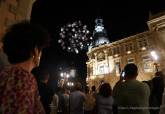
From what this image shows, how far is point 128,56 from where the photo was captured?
44344 millimetres

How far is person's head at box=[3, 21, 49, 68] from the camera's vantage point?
2070mm

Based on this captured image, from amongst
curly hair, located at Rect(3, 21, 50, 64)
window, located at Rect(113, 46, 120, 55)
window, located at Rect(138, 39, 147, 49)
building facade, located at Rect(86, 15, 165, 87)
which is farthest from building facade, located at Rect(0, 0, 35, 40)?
window, located at Rect(113, 46, 120, 55)

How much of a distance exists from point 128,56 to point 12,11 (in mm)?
40521

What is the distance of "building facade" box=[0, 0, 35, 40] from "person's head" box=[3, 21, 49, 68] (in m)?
3.03

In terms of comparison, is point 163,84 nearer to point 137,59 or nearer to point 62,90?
point 62,90

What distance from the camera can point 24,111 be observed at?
5.72ft

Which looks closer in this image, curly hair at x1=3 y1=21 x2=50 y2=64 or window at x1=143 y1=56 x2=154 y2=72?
curly hair at x1=3 y1=21 x2=50 y2=64

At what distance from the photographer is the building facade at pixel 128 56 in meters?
37.0

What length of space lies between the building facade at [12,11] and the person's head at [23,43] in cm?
303

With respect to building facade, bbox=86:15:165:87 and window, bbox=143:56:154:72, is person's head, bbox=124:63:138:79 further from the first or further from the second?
window, bbox=143:56:154:72

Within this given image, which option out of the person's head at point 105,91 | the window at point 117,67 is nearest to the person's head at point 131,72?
the person's head at point 105,91

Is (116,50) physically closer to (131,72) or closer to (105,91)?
(105,91)

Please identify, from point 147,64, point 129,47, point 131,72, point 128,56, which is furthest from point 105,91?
point 129,47

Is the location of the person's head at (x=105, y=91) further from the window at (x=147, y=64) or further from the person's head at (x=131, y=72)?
the window at (x=147, y=64)
